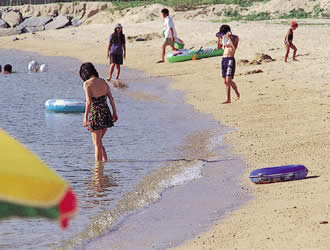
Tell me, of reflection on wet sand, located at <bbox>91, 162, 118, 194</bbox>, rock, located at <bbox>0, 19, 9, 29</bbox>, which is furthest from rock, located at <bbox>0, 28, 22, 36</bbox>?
reflection on wet sand, located at <bbox>91, 162, 118, 194</bbox>

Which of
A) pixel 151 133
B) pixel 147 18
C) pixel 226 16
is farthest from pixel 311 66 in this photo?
pixel 147 18

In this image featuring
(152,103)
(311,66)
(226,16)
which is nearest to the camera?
(152,103)

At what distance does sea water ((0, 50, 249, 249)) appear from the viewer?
21.7ft

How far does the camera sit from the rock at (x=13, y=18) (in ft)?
151

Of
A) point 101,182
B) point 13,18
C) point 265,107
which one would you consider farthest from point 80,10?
point 101,182

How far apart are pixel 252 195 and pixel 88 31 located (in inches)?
1163

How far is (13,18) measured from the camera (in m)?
46.5

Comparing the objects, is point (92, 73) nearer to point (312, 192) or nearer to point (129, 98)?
point (312, 192)

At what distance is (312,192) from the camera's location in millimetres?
7086

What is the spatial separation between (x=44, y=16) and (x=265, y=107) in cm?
3474

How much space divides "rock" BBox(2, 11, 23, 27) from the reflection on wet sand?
3821 centimetres

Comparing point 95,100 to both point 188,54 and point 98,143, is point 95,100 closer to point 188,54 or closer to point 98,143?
point 98,143

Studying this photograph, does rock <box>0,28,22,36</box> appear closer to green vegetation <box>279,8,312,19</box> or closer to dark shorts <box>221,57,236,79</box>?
green vegetation <box>279,8,312,19</box>

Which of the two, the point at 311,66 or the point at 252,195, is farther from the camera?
the point at 311,66
